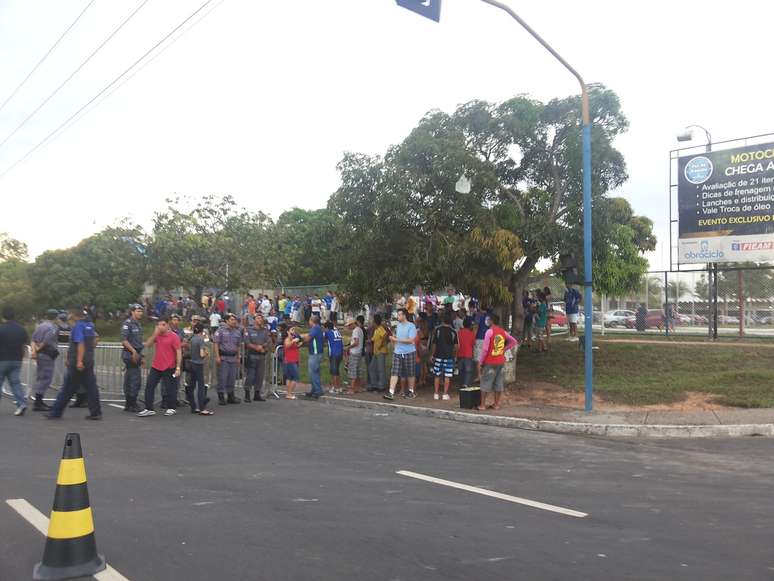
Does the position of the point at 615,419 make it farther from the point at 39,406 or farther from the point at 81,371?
the point at 39,406

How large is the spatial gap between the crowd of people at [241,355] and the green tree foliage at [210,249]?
13.8 meters

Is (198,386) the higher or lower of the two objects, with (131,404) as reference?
higher

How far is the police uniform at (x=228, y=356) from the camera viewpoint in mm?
12859

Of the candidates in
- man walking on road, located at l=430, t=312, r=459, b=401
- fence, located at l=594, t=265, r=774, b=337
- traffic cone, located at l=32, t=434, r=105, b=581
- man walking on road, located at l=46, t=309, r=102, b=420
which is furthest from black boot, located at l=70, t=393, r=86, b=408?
fence, located at l=594, t=265, r=774, b=337

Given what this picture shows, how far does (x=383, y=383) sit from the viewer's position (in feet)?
50.2

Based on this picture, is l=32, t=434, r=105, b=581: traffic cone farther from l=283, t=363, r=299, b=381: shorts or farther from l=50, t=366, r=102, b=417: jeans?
l=283, t=363, r=299, b=381: shorts

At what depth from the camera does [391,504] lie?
594cm

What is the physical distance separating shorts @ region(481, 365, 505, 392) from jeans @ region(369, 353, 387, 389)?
3.06 m

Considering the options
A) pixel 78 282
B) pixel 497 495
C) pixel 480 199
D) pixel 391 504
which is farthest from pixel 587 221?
pixel 78 282

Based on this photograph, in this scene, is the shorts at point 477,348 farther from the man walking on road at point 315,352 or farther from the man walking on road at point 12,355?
the man walking on road at point 12,355

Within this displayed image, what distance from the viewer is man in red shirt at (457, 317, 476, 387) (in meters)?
13.9

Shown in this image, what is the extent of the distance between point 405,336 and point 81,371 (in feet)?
20.5

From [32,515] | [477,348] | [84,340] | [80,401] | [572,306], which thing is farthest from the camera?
[572,306]

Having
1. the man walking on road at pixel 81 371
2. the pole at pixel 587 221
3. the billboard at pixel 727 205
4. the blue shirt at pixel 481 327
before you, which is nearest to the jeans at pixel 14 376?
the man walking on road at pixel 81 371
